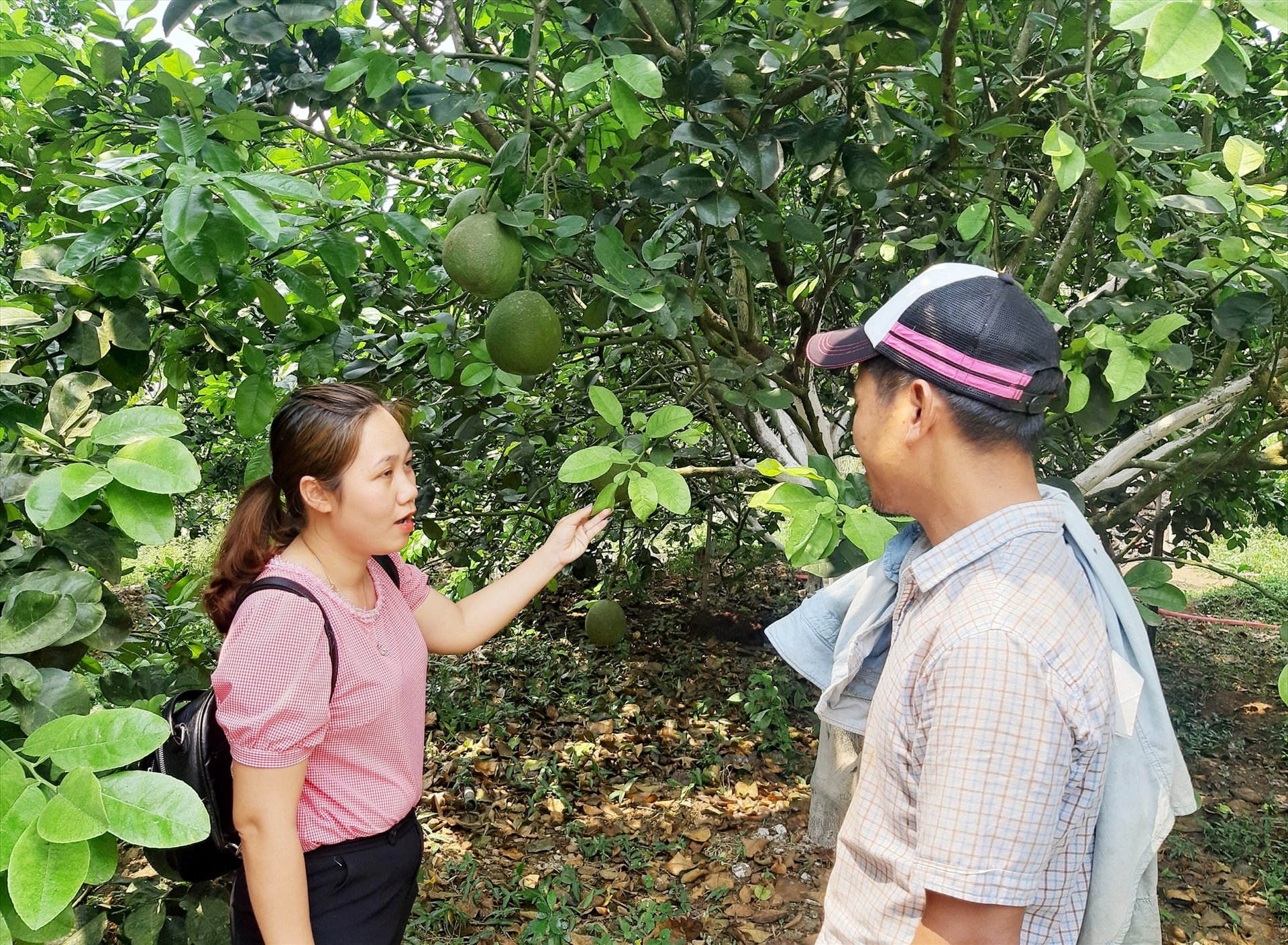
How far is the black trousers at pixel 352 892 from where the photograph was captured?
4.76 ft

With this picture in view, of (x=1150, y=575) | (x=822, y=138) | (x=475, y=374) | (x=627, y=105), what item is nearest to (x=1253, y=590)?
(x=1150, y=575)

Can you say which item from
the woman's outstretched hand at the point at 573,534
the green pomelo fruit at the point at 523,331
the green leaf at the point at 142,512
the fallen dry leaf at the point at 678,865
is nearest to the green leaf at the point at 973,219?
the green pomelo fruit at the point at 523,331

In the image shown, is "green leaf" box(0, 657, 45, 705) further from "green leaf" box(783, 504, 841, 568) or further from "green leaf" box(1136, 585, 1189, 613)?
"green leaf" box(1136, 585, 1189, 613)

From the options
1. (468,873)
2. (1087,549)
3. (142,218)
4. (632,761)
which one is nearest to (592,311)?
(142,218)

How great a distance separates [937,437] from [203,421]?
6895 millimetres

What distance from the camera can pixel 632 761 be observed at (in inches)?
151

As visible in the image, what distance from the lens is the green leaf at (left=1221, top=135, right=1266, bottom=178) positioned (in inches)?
54.1

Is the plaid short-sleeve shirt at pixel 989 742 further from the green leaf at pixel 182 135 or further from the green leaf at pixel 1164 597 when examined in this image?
the green leaf at pixel 182 135

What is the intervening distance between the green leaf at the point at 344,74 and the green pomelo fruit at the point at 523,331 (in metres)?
0.43

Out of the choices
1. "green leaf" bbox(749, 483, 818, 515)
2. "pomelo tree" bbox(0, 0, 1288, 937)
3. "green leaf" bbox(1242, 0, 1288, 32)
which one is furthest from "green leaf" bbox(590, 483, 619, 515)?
"green leaf" bbox(1242, 0, 1288, 32)

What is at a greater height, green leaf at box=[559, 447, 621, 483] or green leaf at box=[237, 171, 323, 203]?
green leaf at box=[237, 171, 323, 203]

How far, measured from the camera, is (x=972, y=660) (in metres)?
0.92

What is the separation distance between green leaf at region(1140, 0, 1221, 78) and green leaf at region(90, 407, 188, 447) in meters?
1.00

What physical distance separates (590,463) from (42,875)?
0.79m
